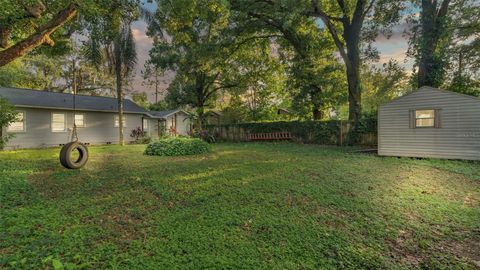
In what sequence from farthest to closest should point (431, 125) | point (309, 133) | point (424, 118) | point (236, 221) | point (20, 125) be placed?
point (309, 133), point (20, 125), point (424, 118), point (431, 125), point (236, 221)

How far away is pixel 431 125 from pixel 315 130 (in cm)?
626

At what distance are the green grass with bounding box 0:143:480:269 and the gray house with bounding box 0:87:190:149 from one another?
8563 mm

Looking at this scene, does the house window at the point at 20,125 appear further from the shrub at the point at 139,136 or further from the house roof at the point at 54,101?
the shrub at the point at 139,136

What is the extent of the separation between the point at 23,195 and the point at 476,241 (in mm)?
6923

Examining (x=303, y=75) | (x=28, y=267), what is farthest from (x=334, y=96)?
(x=28, y=267)

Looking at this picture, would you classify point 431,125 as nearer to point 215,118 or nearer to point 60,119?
point 60,119

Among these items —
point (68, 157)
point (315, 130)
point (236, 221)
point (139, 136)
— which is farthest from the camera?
point (139, 136)

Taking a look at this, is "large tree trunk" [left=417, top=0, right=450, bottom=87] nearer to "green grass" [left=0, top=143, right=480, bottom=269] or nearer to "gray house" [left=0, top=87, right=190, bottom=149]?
"green grass" [left=0, top=143, right=480, bottom=269]

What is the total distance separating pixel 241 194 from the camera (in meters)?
4.48

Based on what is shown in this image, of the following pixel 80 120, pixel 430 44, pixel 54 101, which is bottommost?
pixel 80 120

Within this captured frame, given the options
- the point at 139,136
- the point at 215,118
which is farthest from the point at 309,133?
the point at 215,118

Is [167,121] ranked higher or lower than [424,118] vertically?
higher

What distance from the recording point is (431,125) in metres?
8.84

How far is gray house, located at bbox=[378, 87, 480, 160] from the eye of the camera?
8.23 metres
